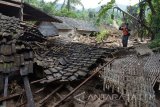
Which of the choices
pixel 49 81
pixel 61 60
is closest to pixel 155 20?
pixel 61 60

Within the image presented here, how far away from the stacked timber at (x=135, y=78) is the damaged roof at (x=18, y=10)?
682cm

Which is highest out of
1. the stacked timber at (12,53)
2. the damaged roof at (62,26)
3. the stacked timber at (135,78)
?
the damaged roof at (62,26)

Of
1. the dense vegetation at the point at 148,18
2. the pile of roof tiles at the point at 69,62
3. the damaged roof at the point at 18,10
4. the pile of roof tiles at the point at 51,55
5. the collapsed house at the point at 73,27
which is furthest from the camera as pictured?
the collapsed house at the point at 73,27

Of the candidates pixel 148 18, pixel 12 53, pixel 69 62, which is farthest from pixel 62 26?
pixel 12 53

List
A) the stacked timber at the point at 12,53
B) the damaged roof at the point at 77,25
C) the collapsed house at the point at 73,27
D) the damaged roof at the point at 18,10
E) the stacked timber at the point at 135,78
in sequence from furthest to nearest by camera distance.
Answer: the damaged roof at the point at 77,25
the collapsed house at the point at 73,27
the damaged roof at the point at 18,10
the stacked timber at the point at 12,53
the stacked timber at the point at 135,78

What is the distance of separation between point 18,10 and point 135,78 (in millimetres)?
8657

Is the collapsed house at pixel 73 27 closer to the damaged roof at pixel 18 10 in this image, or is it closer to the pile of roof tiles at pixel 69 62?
the damaged roof at pixel 18 10

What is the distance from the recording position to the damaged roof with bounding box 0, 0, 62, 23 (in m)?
12.6

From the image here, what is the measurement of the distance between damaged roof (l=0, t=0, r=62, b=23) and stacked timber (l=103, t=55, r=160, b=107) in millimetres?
6815

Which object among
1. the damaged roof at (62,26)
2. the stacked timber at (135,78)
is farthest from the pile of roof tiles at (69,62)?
the damaged roof at (62,26)

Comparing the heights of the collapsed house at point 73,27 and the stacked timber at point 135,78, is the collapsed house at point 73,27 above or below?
above

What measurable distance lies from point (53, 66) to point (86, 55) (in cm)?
192

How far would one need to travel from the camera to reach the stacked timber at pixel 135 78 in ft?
22.6

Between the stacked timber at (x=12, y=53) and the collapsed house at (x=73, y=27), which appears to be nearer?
the stacked timber at (x=12, y=53)
